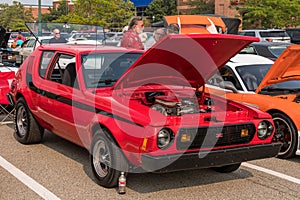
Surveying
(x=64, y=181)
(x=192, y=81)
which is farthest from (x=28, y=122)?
(x=192, y=81)

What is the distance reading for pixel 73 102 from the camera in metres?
5.99

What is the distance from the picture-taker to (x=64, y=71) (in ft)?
21.3

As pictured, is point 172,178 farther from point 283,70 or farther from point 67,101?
point 283,70

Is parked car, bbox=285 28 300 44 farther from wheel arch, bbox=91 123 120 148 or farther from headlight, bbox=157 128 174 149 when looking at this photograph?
headlight, bbox=157 128 174 149

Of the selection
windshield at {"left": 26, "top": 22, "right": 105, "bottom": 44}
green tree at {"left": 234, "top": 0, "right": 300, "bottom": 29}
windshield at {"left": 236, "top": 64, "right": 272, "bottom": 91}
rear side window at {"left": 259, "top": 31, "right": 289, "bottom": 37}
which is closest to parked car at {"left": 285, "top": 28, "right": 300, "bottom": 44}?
rear side window at {"left": 259, "top": 31, "right": 289, "bottom": 37}

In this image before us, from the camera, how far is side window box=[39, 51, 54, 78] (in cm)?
699

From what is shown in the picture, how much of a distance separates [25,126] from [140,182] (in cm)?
264

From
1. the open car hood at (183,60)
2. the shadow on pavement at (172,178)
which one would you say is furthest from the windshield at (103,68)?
the shadow on pavement at (172,178)

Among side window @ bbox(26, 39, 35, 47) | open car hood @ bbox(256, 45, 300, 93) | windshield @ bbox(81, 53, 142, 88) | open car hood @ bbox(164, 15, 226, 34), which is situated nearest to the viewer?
windshield @ bbox(81, 53, 142, 88)

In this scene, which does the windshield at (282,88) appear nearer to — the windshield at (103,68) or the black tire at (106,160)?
the windshield at (103,68)

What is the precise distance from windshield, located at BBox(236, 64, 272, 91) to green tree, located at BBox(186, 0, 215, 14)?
203ft

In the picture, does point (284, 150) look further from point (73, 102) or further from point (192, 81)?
point (73, 102)

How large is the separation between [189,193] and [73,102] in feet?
6.04

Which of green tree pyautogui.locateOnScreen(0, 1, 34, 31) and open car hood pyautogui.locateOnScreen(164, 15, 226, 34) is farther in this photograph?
green tree pyautogui.locateOnScreen(0, 1, 34, 31)
